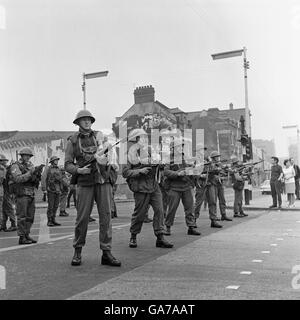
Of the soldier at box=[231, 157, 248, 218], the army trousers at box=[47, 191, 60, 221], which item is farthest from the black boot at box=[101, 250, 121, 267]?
the soldier at box=[231, 157, 248, 218]

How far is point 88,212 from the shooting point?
6.41 metres

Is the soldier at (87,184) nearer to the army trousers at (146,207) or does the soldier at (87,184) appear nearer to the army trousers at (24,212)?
the army trousers at (146,207)

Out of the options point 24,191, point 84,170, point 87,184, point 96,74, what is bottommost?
point 24,191

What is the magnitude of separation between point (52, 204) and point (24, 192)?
409cm

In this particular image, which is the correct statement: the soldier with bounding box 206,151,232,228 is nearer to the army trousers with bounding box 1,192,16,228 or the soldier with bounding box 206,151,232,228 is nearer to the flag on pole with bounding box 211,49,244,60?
the army trousers with bounding box 1,192,16,228

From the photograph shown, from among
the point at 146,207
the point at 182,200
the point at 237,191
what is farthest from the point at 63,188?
the point at 146,207

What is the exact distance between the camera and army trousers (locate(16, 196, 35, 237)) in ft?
28.0

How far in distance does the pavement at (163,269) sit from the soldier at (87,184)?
1.03 ft

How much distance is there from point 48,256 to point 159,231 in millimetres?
1843

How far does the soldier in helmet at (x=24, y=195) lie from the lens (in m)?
8.54

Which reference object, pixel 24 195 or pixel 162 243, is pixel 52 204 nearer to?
pixel 24 195

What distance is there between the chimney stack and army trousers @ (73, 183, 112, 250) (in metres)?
56.9
